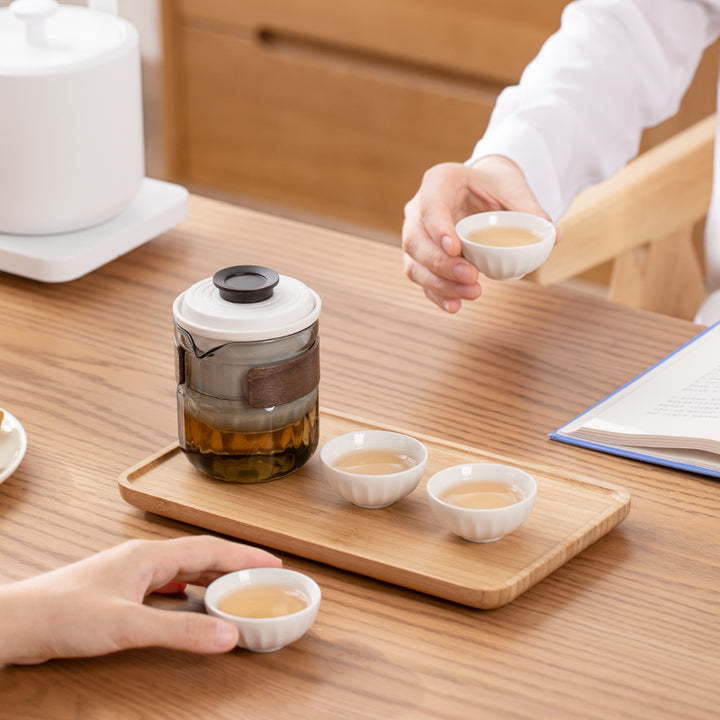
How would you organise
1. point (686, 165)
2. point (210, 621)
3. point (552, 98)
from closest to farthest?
point (210, 621)
point (552, 98)
point (686, 165)

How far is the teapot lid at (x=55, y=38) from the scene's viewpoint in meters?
1.25

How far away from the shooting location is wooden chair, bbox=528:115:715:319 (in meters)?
1.54

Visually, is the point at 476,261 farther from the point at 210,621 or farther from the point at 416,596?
the point at 210,621

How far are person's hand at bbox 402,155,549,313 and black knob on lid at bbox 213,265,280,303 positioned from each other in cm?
28

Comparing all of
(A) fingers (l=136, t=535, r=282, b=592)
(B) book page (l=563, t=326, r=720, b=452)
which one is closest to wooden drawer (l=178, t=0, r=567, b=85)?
(B) book page (l=563, t=326, r=720, b=452)

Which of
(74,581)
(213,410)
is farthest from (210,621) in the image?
(213,410)

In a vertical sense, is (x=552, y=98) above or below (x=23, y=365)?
above

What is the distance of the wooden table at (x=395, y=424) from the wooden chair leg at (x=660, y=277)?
1.16ft

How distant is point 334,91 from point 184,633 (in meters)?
2.64

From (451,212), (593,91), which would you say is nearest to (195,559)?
(451,212)

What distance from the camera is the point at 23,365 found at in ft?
3.80

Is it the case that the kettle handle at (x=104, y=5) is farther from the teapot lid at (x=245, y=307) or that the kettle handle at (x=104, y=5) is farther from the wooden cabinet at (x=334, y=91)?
the wooden cabinet at (x=334, y=91)

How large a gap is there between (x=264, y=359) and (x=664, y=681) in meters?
0.36

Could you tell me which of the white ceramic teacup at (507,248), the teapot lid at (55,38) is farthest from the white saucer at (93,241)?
the white ceramic teacup at (507,248)
